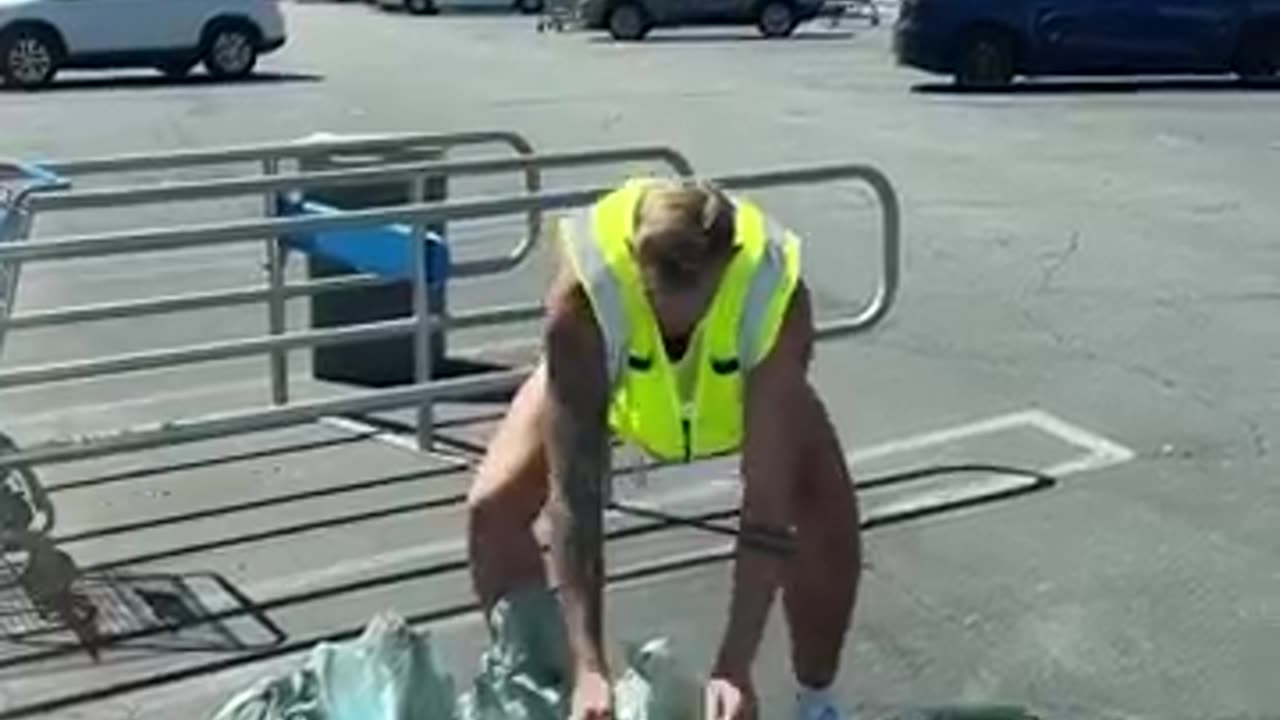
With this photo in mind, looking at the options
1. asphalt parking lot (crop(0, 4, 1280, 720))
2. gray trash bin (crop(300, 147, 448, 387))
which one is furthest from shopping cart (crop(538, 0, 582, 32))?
gray trash bin (crop(300, 147, 448, 387))

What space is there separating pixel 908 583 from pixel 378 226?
6.65 feet

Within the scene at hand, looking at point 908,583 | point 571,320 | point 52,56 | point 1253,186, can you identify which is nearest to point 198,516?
point 908,583

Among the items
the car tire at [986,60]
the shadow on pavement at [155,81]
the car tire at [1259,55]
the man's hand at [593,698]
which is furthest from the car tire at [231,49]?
the man's hand at [593,698]

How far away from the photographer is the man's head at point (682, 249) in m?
4.21

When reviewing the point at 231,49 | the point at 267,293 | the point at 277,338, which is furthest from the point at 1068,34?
the point at 277,338

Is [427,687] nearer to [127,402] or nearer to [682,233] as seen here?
[682,233]

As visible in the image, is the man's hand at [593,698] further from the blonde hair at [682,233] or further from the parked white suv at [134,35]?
the parked white suv at [134,35]

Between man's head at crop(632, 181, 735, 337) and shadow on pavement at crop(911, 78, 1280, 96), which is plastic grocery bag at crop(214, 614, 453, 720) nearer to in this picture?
man's head at crop(632, 181, 735, 337)

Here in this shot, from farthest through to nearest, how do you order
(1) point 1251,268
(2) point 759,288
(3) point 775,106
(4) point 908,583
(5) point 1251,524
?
1. (3) point 775,106
2. (1) point 1251,268
3. (5) point 1251,524
4. (4) point 908,583
5. (2) point 759,288

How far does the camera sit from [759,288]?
4398 mm

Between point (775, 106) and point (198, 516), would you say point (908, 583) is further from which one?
point (775, 106)

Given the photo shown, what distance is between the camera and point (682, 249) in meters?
4.21

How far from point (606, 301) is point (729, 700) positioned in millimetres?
738

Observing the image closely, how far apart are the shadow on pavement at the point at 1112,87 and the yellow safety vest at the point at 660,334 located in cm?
2115
